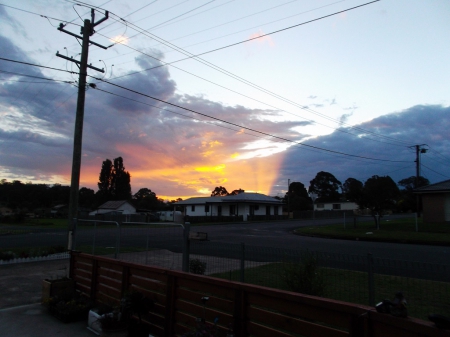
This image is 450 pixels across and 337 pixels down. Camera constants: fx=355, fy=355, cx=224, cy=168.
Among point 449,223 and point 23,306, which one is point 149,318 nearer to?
point 23,306

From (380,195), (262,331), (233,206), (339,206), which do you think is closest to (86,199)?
(233,206)

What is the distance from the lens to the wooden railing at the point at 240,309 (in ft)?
9.23

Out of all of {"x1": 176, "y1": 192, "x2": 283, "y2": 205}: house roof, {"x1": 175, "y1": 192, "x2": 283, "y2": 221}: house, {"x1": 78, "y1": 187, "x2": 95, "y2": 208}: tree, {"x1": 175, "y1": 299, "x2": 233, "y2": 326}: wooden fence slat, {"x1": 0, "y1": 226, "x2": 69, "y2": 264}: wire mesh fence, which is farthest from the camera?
{"x1": 78, "y1": 187, "x2": 95, "y2": 208}: tree

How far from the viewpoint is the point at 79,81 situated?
13.0 m

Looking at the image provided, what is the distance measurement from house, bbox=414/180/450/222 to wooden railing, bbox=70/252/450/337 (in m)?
29.1

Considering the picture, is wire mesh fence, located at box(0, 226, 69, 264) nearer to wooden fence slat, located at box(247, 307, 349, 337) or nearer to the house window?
wooden fence slat, located at box(247, 307, 349, 337)

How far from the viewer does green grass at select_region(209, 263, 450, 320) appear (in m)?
6.77

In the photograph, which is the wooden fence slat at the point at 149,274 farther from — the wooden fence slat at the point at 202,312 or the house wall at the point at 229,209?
the house wall at the point at 229,209

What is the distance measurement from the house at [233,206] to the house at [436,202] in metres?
26.8

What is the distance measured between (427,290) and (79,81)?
12.5 m

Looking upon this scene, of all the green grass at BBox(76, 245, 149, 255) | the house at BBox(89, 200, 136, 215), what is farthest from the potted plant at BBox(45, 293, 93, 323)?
the house at BBox(89, 200, 136, 215)

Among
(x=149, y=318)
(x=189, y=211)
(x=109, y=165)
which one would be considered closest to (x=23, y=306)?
(x=149, y=318)

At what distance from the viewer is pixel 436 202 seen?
28.9 meters

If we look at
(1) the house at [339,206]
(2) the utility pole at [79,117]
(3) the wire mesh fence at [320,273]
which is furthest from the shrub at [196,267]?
(1) the house at [339,206]
